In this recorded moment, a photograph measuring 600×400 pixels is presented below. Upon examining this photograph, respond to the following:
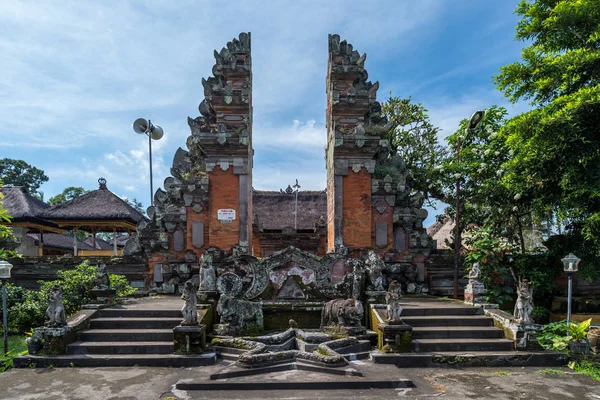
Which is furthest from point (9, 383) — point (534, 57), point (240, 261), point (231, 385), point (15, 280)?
point (534, 57)

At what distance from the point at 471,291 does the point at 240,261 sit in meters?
5.88

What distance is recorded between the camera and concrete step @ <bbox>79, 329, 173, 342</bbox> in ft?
26.7

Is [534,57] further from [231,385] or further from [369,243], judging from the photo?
[231,385]

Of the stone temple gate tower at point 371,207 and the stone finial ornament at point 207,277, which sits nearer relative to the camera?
the stone finial ornament at point 207,277

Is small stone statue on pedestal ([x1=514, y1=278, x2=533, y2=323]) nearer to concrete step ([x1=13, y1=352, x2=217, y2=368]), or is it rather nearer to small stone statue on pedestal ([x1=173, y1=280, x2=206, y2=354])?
concrete step ([x1=13, y1=352, x2=217, y2=368])

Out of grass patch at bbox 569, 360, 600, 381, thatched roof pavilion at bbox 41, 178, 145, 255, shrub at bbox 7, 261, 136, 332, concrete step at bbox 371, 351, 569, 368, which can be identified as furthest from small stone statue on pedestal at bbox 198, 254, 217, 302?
thatched roof pavilion at bbox 41, 178, 145, 255

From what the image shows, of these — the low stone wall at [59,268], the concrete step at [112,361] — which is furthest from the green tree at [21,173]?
the concrete step at [112,361]

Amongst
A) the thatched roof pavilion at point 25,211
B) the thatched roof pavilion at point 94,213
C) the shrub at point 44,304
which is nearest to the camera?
the shrub at point 44,304

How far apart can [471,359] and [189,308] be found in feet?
18.4

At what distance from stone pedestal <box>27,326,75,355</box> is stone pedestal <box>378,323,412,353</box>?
20.8 feet

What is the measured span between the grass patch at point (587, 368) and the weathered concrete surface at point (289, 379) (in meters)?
0.20

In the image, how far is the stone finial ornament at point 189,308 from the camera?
7732mm

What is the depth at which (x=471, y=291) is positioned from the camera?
9812 mm

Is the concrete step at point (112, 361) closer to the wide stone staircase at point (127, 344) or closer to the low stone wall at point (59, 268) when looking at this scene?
the wide stone staircase at point (127, 344)
